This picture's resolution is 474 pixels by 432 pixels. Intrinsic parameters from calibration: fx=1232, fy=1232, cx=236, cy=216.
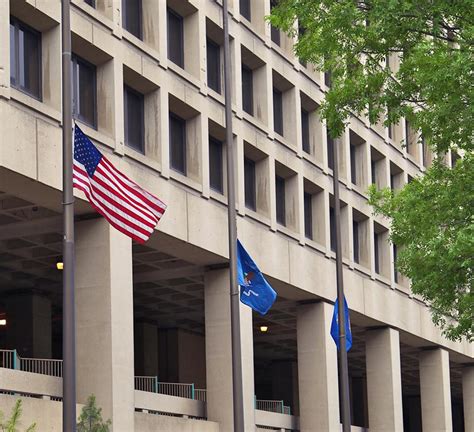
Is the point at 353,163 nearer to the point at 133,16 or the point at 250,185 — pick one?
the point at 250,185

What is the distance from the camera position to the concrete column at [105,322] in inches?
1200

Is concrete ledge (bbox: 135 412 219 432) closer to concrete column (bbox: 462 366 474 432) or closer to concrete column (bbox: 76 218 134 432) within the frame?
concrete column (bbox: 76 218 134 432)

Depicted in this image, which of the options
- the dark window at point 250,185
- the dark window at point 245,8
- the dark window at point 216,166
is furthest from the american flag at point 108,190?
the dark window at point 245,8

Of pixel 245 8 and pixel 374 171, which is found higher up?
pixel 245 8

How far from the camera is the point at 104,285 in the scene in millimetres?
31016

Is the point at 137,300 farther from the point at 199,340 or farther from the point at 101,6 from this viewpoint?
the point at 101,6

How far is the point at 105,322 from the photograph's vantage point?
101ft

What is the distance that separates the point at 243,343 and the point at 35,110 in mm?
13157

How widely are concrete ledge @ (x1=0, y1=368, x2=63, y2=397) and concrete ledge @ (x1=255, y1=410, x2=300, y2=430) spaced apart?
40.9 feet

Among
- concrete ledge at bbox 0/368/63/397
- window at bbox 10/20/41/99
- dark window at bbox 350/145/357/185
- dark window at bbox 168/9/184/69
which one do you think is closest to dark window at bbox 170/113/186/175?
dark window at bbox 168/9/184/69

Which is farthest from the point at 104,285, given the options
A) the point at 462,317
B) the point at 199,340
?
the point at 199,340

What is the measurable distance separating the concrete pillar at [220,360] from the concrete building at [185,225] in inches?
1.8

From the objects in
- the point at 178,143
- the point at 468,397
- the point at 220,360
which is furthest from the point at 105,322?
the point at 468,397

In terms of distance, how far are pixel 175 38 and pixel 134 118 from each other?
3833 mm
